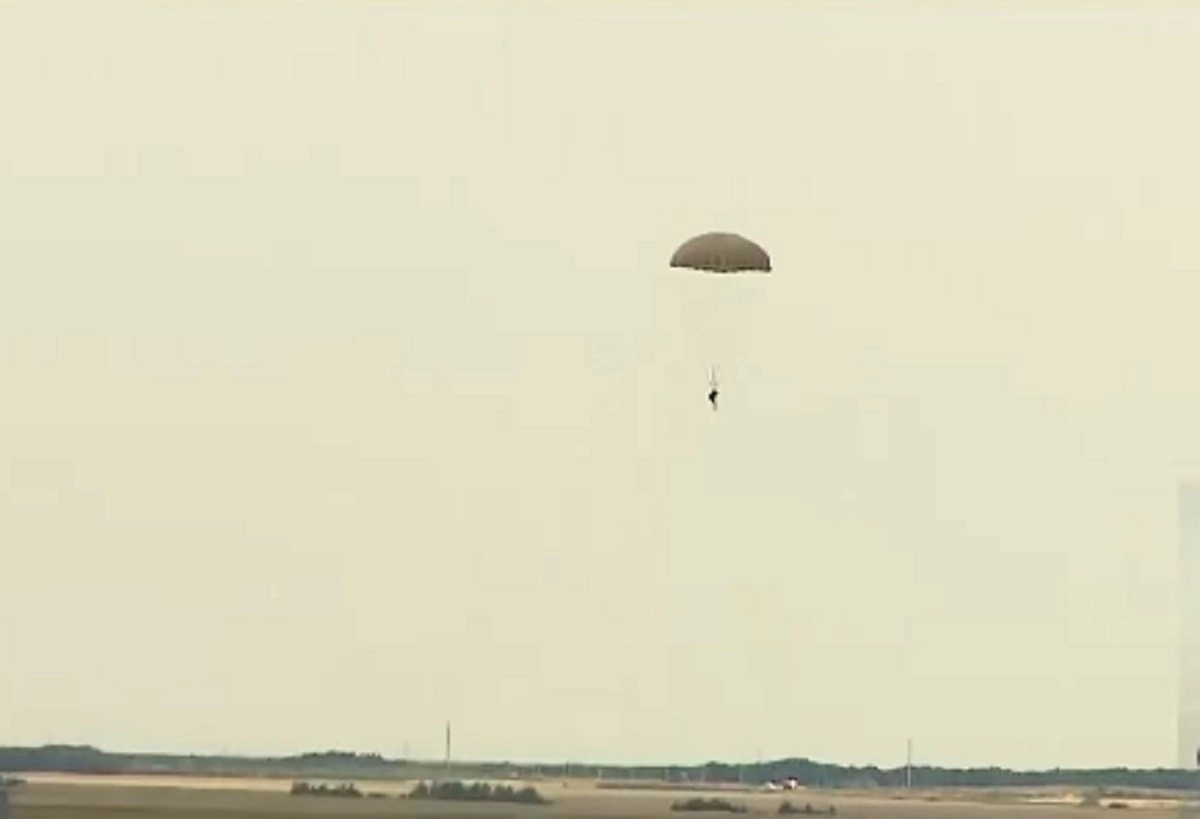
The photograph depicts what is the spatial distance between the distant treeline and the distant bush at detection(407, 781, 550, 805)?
0.03 metres

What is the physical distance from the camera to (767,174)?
7.06m

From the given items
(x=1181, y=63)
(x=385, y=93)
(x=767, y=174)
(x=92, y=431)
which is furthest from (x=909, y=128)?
(x=92, y=431)

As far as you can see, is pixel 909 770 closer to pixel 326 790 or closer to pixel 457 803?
pixel 457 803

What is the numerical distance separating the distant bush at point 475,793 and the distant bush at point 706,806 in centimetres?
43

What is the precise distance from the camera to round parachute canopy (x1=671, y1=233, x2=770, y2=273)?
686cm

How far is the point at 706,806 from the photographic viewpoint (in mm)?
6945

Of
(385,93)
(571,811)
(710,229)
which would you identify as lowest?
(571,811)

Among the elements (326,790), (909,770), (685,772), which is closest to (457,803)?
(326,790)

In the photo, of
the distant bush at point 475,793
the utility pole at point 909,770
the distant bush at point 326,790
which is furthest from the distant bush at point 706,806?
the distant bush at point 326,790

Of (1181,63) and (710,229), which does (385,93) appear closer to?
(710,229)

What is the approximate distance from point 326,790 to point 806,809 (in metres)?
1.55

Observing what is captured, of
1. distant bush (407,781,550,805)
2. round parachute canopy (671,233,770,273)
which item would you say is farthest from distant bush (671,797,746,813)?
round parachute canopy (671,233,770,273)

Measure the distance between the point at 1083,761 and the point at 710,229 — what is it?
209 centimetres

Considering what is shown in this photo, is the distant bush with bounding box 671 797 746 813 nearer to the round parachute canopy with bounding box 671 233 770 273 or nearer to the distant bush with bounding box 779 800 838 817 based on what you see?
the distant bush with bounding box 779 800 838 817
